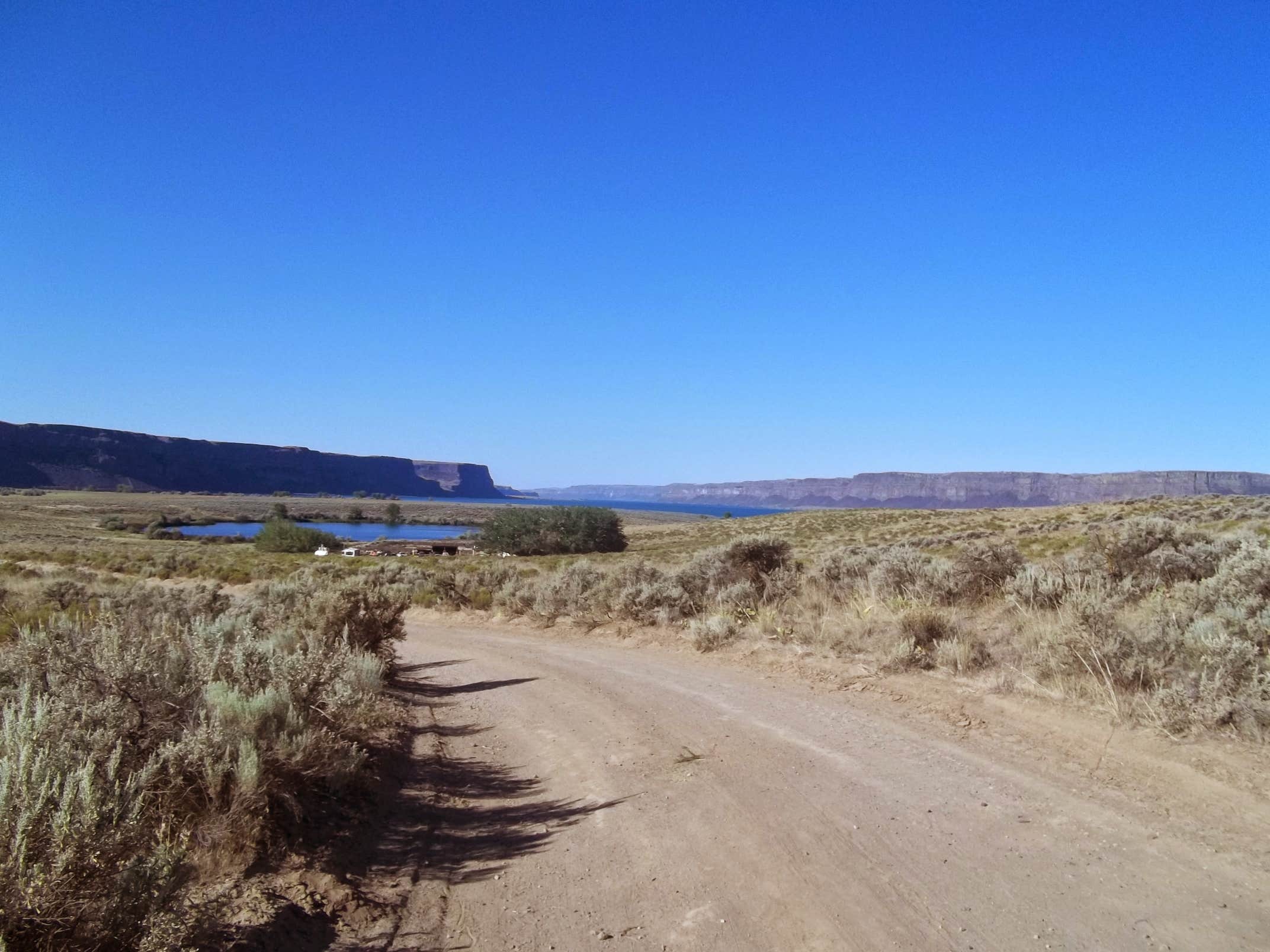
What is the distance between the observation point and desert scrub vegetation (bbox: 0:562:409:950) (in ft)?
10.3

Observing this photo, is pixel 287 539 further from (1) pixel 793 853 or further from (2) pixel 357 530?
(1) pixel 793 853

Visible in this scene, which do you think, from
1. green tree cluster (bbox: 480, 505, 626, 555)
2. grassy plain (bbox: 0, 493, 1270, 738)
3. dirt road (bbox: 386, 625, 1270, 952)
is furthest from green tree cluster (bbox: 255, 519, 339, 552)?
A: dirt road (bbox: 386, 625, 1270, 952)

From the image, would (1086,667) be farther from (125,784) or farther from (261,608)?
(261,608)

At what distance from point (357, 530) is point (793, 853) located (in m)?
107

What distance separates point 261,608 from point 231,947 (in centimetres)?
960

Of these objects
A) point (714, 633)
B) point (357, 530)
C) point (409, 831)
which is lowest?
point (357, 530)

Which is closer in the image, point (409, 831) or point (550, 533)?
point (409, 831)

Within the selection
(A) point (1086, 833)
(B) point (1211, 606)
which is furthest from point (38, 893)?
(B) point (1211, 606)

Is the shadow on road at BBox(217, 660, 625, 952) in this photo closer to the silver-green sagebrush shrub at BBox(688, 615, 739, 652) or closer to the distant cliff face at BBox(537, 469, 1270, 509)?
the silver-green sagebrush shrub at BBox(688, 615, 739, 652)

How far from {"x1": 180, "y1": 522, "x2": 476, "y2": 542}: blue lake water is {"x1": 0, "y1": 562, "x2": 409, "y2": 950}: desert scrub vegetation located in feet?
247

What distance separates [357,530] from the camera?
104875mm

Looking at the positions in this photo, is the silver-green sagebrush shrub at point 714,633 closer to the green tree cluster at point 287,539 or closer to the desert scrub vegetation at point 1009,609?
the desert scrub vegetation at point 1009,609

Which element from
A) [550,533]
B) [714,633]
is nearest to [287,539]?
[550,533]

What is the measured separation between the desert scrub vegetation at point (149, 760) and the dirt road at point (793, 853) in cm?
105
